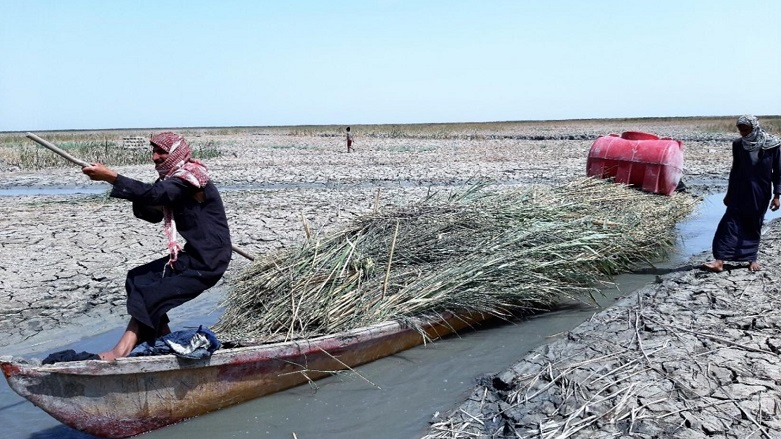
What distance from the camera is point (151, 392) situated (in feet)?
14.2

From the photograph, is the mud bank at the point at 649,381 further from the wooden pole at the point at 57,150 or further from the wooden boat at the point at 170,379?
the wooden pole at the point at 57,150

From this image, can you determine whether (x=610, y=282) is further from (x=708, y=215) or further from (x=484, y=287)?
(x=708, y=215)

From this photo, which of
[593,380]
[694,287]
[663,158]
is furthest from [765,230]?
[593,380]

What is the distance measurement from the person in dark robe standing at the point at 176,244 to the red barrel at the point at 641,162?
25.6 feet

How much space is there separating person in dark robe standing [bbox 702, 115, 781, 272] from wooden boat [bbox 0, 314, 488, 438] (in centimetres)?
375

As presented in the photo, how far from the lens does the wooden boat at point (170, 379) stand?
156 inches

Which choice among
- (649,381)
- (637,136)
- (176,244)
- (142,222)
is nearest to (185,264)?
(176,244)

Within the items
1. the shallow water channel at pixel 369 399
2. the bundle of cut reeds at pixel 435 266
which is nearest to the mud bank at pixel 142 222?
the bundle of cut reeds at pixel 435 266

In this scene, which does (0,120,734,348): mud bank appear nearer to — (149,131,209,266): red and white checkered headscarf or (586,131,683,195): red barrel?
(586,131,683,195): red barrel

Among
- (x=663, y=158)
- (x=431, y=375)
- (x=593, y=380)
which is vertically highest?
(x=663, y=158)

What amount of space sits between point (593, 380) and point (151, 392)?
111 inches

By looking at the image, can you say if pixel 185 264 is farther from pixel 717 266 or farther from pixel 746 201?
pixel 746 201

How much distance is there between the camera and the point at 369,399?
5.05 metres

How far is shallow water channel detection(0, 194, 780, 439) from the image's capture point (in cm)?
459
